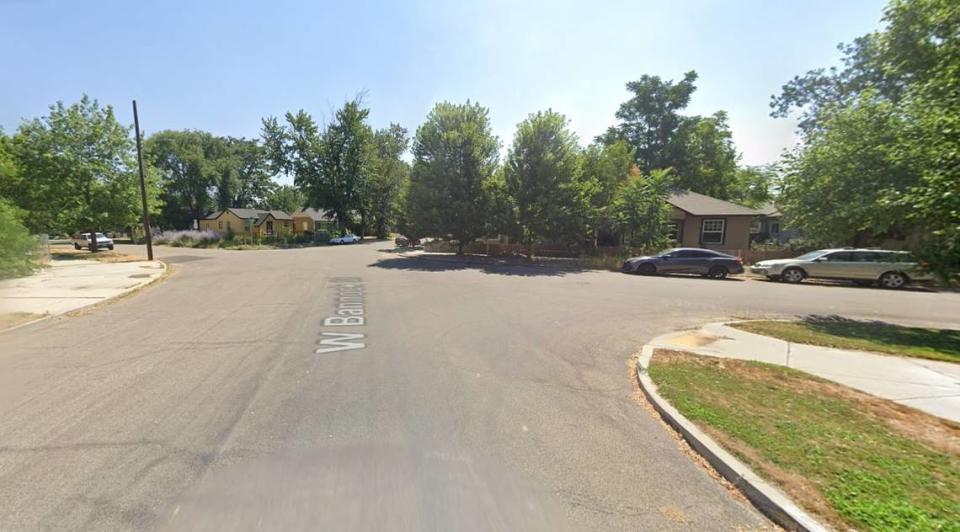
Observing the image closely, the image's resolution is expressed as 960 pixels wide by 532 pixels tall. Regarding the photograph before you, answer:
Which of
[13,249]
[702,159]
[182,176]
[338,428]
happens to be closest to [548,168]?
[338,428]

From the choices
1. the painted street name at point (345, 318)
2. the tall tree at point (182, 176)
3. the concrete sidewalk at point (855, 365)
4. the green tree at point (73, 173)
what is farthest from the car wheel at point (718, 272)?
the tall tree at point (182, 176)

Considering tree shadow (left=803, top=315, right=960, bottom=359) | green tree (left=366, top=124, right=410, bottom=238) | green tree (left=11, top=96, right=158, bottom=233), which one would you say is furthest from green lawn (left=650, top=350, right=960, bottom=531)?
green tree (left=366, top=124, right=410, bottom=238)

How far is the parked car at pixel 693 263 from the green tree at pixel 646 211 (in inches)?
159

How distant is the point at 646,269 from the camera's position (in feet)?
67.4

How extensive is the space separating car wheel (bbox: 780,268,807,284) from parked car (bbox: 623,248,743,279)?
177 centimetres

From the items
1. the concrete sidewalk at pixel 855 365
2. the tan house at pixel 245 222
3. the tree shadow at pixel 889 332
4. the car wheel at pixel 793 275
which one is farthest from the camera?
the tan house at pixel 245 222

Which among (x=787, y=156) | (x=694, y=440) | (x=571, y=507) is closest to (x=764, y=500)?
(x=694, y=440)

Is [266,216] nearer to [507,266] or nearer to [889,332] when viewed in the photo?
[507,266]

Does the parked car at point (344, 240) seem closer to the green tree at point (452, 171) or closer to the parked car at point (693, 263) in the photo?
the green tree at point (452, 171)

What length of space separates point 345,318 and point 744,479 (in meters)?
8.04

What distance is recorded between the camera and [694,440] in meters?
3.99

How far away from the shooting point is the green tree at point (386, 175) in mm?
57481

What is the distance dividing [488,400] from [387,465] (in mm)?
1715

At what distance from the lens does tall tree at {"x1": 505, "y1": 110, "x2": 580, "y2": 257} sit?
2458 cm
